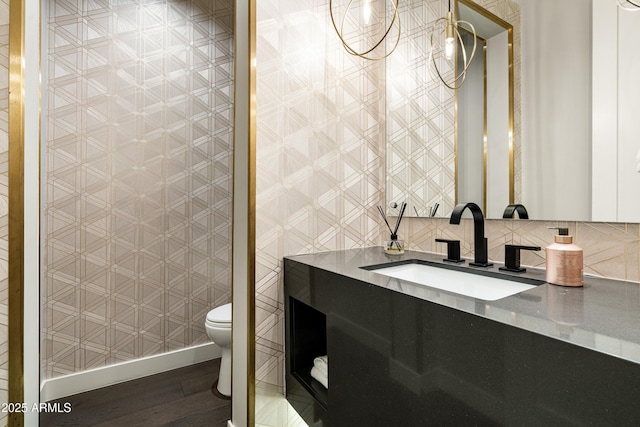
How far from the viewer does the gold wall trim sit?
3.77ft

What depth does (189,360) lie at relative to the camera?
7.46 ft

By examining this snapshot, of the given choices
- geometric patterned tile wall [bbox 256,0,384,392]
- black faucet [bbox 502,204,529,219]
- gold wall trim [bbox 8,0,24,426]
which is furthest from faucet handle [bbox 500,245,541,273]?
gold wall trim [bbox 8,0,24,426]

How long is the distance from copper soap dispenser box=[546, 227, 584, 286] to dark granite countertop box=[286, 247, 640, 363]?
0.02 m

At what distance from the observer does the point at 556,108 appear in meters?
1.04

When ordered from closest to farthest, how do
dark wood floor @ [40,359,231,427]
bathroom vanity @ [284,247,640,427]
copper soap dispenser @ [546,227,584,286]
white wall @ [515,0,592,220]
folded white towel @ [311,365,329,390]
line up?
bathroom vanity @ [284,247,640,427], copper soap dispenser @ [546,227,584,286], white wall @ [515,0,592,220], folded white towel @ [311,365,329,390], dark wood floor @ [40,359,231,427]

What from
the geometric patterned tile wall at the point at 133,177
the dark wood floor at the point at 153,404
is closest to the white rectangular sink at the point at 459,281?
the dark wood floor at the point at 153,404

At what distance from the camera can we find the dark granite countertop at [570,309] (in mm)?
490

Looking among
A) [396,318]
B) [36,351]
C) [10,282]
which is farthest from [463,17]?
[36,351]

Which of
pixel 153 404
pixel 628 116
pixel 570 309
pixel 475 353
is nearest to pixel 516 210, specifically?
pixel 628 116

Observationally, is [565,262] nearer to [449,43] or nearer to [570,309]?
[570,309]

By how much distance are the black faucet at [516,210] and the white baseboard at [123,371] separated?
7.01ft

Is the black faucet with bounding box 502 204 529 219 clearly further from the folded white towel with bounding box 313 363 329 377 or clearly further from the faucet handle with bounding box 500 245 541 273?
the folded white towel with bounding box 313 363 329 377

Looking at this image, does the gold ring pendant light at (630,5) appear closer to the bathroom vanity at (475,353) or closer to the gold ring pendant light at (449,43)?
the gold ring pendant light at (449,43)

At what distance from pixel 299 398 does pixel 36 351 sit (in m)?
1.08
